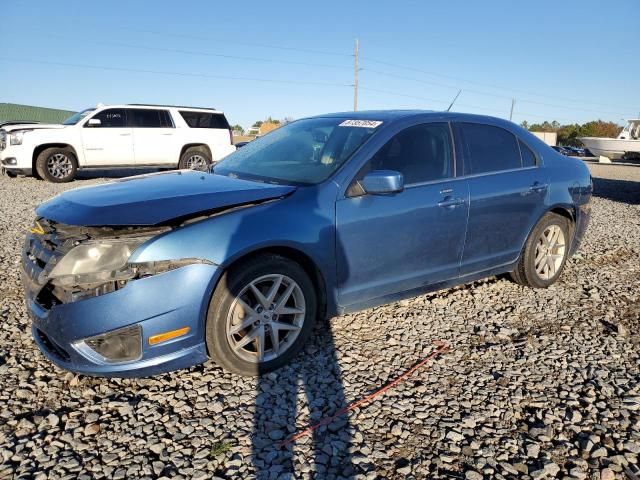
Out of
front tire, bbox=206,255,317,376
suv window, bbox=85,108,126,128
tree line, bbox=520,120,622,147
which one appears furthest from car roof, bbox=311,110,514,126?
tree line, bbox=520,120,622,147

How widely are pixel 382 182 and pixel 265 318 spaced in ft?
3.72

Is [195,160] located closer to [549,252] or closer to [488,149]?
A: [488,149]

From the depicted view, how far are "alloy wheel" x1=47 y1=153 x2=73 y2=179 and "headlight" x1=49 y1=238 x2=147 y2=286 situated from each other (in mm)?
10053

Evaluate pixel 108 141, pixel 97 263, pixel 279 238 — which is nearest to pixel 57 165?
pixel 108 141

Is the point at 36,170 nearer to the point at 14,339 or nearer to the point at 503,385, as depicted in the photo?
the point at 14,339

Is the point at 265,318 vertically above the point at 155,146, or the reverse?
the point at 155,146

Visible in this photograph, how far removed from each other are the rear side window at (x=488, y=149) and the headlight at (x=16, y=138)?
10.5m

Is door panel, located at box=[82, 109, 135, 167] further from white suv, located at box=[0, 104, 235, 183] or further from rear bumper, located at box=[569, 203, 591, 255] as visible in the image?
rear bumper, located at box=[569, 203, 591, 255]

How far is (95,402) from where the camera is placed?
8.24 feet

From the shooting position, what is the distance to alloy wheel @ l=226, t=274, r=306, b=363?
2691 millimetres

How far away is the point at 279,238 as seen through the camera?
106 inches

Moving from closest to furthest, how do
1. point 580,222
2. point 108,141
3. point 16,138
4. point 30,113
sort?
point 580,222
point 16,138
point 108,141
point 30,113

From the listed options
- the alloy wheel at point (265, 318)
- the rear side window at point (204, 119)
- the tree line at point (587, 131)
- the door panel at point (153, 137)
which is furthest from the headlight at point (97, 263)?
the tree line at point (587, 131)

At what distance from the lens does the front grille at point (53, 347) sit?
2488 mm
